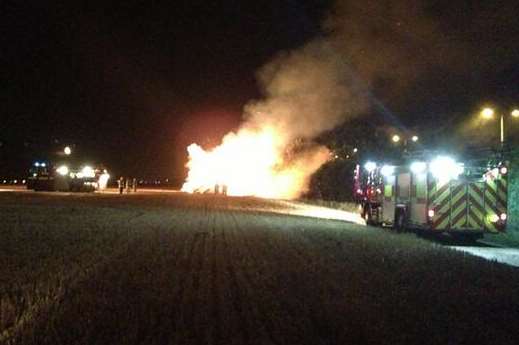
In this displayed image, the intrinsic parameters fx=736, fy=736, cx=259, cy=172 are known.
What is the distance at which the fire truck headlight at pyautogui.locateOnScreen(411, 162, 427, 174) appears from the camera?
25.4 meters

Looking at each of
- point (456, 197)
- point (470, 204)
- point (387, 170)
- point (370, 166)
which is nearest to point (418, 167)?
point (456, 197)

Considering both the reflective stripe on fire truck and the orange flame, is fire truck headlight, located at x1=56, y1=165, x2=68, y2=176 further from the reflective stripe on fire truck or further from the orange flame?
Answer: the reflective stripe on fire truck

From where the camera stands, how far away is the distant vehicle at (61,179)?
61312 mm

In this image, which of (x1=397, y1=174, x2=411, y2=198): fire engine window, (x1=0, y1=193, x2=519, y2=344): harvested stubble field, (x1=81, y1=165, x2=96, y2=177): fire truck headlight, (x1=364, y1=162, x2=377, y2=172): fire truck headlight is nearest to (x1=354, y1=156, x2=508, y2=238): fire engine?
(x1=397, y1=174, x2=411, y2=198): fire engine window

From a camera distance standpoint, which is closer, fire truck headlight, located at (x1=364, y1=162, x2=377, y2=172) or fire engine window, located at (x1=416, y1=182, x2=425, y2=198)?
fire engine window, located at (x1=416, y1=182, x2=425, y2=198)

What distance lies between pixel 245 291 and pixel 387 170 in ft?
60.5

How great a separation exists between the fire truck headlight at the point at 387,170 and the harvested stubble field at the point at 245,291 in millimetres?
7513

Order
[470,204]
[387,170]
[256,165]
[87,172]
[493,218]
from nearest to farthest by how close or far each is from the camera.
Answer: [493,218]
[470,204]
[387,170]
[87,172]
[256,165]

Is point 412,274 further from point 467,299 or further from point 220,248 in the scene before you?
point 220,248

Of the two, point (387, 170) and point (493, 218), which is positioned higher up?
point (387, 170)

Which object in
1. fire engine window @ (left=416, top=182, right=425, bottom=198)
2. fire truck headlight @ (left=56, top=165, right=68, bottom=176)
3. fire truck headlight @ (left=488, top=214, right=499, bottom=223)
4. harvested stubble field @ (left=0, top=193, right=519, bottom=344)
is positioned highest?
fire truck headlight @ (left=56, top=165, right=68, bottom=176)

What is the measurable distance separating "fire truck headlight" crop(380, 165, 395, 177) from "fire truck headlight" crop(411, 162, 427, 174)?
2.20 meters

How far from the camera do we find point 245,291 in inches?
464

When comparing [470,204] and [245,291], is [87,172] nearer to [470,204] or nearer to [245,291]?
[470,204]
